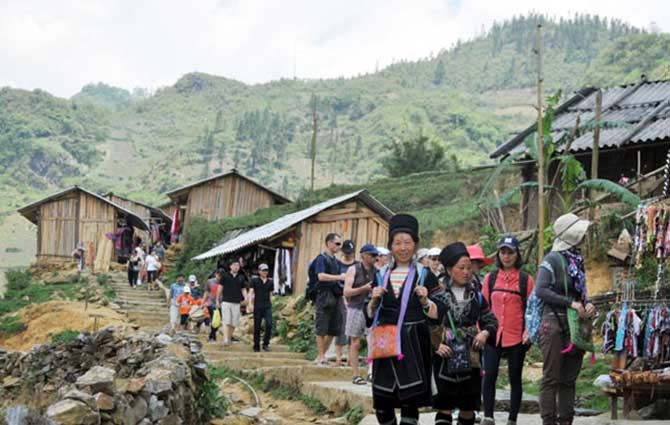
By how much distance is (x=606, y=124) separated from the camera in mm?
19297

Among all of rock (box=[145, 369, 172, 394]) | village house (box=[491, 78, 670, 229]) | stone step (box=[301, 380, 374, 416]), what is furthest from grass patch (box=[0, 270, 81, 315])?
rock (box=[145, 369, 172, 394])

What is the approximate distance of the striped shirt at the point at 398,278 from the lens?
6.50 m

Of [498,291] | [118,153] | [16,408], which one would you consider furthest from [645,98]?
[118,153]

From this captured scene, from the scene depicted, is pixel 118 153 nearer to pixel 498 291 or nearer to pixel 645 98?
pixel 645 98

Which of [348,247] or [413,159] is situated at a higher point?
[413,159]

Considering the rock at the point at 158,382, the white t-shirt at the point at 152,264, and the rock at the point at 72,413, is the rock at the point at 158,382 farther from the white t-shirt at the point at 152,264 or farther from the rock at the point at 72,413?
the white t-shirt at the point at 152,264

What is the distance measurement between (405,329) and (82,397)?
2320mm

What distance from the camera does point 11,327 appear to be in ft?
90.6

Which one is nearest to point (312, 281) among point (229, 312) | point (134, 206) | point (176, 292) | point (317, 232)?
point (229, 312)

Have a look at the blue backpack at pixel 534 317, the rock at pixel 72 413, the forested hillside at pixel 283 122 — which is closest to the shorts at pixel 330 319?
the blue backpack at pixel 534 317

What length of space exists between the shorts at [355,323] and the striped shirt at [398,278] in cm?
550

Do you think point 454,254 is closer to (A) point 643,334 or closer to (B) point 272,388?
(A) point 643,334

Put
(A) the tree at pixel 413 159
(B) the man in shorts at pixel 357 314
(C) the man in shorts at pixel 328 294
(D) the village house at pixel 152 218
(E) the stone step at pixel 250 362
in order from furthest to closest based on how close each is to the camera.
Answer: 1. (A) the tree at pixel 413 159
2. (D) the village house at pixel 152 218
3. (E) the stone step at pixel 250 362
4. (C) the man in shorts at pixel 328 294
5. (B) the man in shorts at pixel 357 314

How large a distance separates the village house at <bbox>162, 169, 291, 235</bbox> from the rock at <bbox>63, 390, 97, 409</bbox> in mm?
37442
